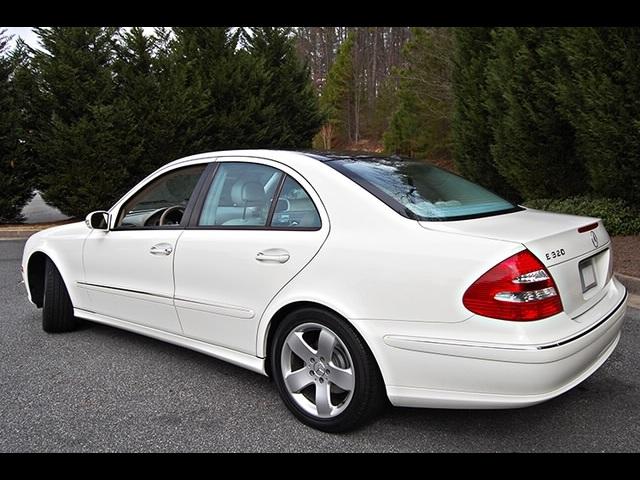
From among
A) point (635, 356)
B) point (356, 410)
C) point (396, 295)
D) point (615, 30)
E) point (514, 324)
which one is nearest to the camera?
point (514, 324)

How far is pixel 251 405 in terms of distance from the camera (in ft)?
10.00

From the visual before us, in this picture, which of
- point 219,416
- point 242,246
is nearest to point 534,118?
point 242,246


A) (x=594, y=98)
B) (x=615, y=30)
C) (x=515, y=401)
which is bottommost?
(x=515, y=401)

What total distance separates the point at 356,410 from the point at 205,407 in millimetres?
951

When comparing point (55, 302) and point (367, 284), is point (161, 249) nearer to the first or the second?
point (55, 302)

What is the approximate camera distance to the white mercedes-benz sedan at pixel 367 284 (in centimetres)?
226

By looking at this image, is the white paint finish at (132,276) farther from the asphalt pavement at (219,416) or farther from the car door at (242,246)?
the asphalt pavement at (219,416)

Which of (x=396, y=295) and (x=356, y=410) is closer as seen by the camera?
(x=396, y=295)

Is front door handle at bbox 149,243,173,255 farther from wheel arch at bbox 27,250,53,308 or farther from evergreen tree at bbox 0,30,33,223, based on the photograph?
evergreen tree at bbox 0,30,33,223

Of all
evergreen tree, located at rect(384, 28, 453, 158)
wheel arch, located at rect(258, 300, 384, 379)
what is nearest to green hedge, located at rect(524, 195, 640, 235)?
wheel arch, located at rect(258, 300, 384, 379)

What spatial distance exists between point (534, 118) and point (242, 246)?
20.9 feet

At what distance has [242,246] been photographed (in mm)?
2957
